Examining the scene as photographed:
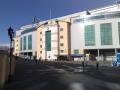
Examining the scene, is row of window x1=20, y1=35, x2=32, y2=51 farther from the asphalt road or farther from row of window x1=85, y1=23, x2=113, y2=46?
the asphalt road

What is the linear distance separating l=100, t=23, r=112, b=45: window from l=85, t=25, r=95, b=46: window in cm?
415

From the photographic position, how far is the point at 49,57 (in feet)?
379

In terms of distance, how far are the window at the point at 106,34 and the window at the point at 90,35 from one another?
4146 mm

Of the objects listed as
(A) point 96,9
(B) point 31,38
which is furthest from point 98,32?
(B) point 31,38

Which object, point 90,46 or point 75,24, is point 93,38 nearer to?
point 90,46

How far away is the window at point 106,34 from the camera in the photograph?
96.8 m

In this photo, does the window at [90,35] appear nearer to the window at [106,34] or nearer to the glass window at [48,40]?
the window at [106,34]

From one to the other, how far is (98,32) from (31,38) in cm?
4983

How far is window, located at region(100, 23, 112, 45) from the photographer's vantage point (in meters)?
96.8

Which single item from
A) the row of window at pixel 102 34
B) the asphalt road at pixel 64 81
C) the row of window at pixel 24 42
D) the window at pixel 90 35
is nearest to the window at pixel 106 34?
the row of window at pixel 102 34

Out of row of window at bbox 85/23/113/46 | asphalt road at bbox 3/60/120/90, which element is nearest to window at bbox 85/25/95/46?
row of window at bbox 85/23/113/46

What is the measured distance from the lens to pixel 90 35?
101125mm

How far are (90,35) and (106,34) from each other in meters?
7.19

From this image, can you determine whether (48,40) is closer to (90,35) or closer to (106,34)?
(90,35)
